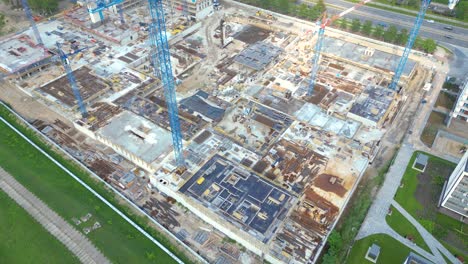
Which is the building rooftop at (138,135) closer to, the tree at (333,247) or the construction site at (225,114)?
the construction site at (225,114)

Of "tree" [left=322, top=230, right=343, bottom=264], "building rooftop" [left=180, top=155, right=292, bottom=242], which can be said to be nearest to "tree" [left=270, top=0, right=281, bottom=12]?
"building rooftop" [left=180, top=155, right=292, bottom=242]

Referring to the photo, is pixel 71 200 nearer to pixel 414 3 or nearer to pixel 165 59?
pixel 165 59

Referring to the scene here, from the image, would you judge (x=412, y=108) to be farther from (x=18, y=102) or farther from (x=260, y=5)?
(x=18, y=102)

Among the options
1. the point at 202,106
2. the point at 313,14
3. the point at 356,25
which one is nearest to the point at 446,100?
the point at 356,25

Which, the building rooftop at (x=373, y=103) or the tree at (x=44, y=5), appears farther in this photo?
the tree at (x=44, y=5)

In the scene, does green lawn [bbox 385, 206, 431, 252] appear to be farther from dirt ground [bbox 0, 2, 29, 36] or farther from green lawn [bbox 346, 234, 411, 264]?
dirt ground [bbox 0, 2, 29, 36]

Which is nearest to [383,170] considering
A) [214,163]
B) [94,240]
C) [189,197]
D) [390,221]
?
[390,221]

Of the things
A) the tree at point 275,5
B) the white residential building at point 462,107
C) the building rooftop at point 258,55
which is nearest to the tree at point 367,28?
the building rooftop at point 258,55

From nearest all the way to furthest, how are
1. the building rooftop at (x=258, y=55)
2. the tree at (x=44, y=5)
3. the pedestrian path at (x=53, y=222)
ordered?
the pedestrian path at (x=53, y=222), the building rooftop at (x=258, y=55), the tree at (x=44, y=5)
